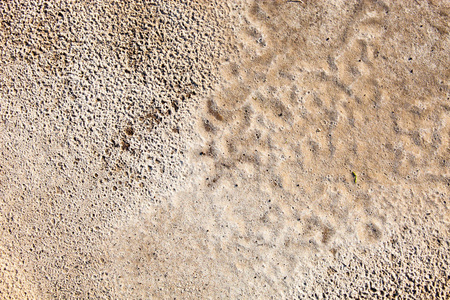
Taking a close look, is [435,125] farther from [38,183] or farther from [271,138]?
[38,183]

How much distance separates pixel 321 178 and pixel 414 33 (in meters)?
1.01

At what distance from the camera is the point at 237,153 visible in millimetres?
1696

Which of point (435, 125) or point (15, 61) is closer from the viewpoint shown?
point (435, 125)

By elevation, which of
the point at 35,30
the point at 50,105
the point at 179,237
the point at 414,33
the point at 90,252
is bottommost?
the point at 90,252

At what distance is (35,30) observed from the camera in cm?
178

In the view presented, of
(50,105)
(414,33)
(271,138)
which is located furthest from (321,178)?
(50,105)

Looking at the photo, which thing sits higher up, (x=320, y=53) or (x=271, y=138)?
(x=320, y=53)

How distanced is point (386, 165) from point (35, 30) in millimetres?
2259

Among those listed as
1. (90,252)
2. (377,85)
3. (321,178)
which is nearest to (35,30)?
(90,252)

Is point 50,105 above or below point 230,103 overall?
below

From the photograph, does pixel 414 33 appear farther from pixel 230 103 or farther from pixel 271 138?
pixel 230 103

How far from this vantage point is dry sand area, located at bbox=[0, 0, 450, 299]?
165 centimetres

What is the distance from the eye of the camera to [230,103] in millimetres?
1702

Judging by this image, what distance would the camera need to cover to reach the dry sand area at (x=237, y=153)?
5.41 ft
